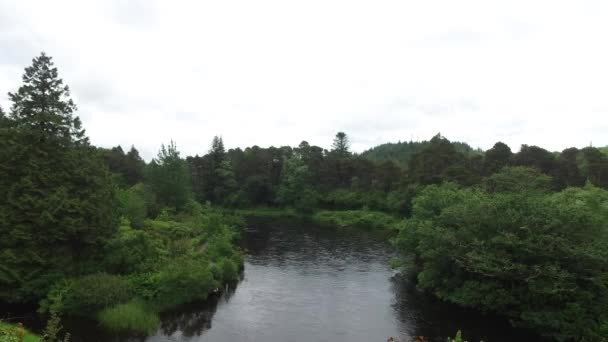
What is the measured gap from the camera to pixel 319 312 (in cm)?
2597

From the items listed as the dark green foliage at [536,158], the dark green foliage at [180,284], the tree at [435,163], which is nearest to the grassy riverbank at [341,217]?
the tree at [435,163]

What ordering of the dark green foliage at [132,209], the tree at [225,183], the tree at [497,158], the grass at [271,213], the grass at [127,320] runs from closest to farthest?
1. the grass at [127,320]
2. the dark green foliage at [132,209]
3. the tree at [497,158]
4. the grass at [271,213]
5. the tree at [225,183]

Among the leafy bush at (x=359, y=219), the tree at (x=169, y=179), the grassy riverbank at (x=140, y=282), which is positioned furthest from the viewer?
the leafy bush at (x=359, y=219)

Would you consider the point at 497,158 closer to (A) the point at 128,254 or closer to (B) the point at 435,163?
(B) the point at 435,163

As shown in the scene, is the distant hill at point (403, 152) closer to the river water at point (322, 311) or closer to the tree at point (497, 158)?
the tree at point (497, 158)

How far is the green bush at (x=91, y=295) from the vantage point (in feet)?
74.4

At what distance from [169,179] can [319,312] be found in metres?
35.3

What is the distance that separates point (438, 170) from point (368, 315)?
1770 inches

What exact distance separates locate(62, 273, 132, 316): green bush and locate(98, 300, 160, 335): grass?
1.97 ft

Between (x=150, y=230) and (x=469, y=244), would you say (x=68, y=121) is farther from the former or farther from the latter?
(x=469, y=244)

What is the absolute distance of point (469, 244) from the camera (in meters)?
24.8

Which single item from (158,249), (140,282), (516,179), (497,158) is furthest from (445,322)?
(497,158)

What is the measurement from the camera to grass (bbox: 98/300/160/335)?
2167cm

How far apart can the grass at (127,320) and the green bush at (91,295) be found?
0.60m
